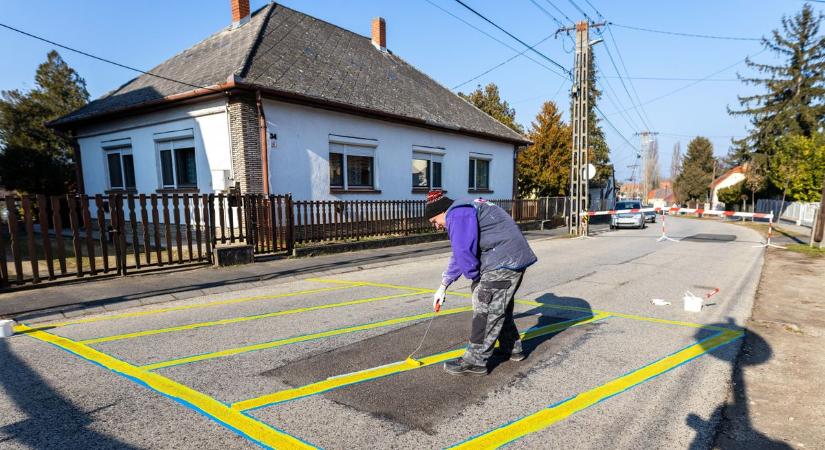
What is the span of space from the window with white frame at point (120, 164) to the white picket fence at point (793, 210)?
3251cm

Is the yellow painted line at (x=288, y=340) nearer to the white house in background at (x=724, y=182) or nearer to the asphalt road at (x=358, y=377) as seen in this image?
the asphalt road at (x=358, y=377)

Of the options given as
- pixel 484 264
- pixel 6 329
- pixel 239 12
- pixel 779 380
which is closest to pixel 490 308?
pixel 484 264

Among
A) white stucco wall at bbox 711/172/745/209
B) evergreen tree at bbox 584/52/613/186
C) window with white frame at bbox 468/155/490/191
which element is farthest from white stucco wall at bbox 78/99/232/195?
white stucco wall at bbox 711/172/745/209

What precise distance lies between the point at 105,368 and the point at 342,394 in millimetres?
2330

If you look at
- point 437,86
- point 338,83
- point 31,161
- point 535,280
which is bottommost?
point 535,280

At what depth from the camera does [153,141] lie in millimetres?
13883

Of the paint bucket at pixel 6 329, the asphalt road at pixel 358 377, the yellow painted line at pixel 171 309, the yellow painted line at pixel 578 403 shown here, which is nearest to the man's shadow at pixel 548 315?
the asphalt road at pixel 358 377

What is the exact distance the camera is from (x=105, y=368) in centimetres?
383

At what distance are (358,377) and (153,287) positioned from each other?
17.6 ft

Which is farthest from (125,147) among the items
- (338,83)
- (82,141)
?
(338,83)

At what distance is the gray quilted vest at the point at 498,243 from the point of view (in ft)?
11.8

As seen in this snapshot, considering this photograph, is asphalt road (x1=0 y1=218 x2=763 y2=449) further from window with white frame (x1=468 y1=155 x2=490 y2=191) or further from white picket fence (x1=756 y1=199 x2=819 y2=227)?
white picket fence (x1=756 y1=199 x2=819 y2=227)

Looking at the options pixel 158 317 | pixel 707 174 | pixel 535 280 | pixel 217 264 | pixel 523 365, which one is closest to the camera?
pixel 523 365

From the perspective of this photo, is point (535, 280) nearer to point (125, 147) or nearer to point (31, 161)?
point (125, 147)
